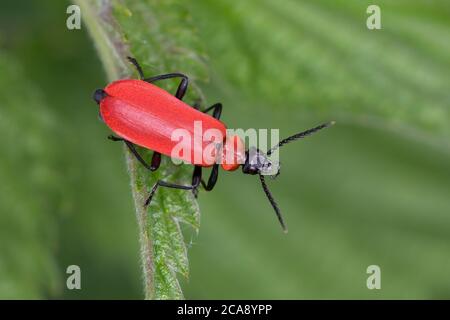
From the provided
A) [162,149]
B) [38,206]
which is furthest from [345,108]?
[38,206]

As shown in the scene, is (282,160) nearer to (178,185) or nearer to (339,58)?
(339,58)

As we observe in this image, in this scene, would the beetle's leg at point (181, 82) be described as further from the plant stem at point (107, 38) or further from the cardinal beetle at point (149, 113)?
the plant stem at point (107, 38)

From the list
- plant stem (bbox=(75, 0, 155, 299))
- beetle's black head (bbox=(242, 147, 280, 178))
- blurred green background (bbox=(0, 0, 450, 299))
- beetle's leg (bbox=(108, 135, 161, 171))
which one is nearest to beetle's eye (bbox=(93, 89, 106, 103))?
plant stem (bbox=(75, 0, 155, 299))

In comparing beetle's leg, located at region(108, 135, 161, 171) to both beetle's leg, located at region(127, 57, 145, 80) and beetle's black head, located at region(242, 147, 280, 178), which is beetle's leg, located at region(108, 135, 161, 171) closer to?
beetle's leg, located at region(127, 57, 145, 80)

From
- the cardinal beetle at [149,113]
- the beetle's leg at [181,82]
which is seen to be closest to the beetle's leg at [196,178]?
the cardinal beetle at [149,113]

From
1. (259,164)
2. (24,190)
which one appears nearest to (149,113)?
(259,164)

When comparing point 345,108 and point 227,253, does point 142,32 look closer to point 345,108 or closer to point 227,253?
point 345,108

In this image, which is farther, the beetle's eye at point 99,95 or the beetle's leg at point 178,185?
the beetle's eye at point 99,95
